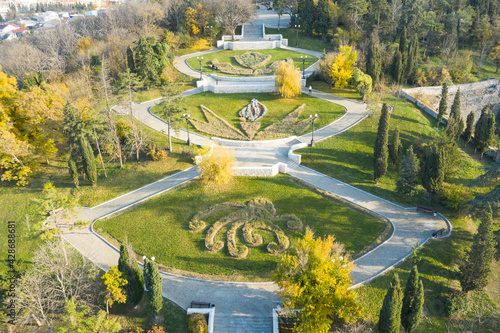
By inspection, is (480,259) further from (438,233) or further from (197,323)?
(197,323)

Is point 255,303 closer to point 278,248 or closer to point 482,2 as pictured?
point 278,248

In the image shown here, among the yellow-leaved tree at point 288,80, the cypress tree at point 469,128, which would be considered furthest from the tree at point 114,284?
the cypress tree at point 469,128

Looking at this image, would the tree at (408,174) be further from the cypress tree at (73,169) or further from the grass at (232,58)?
the grass at (232,58)

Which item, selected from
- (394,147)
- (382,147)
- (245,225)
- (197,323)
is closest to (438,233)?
(382,147)

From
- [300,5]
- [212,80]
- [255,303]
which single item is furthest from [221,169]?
[300,5]

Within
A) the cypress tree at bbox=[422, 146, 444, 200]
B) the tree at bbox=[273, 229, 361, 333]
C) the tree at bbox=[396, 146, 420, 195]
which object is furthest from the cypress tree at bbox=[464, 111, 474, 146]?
the tree at bbox=[273, 229, 361, 333]
